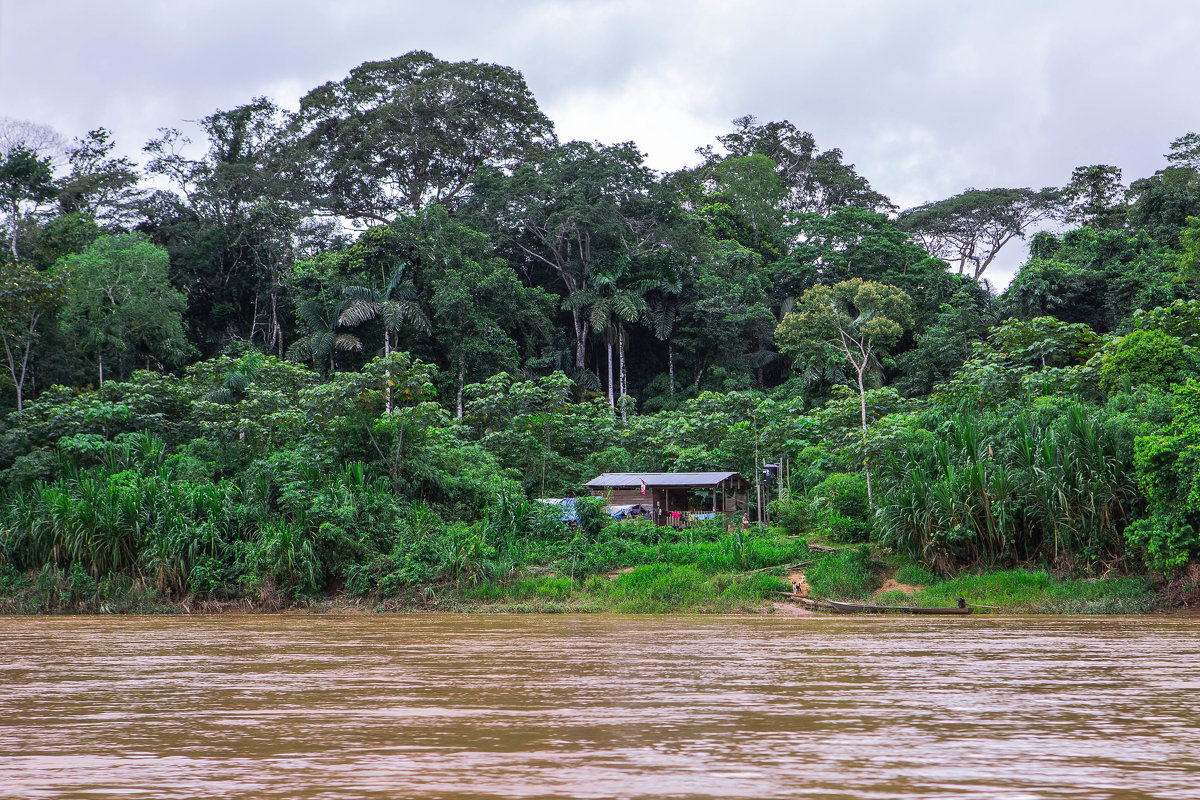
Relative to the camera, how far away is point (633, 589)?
18.5 meters

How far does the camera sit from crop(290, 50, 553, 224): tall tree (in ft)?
139

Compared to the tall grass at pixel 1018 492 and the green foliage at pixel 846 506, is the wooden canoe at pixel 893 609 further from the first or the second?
the green foliage at pixel 846 506

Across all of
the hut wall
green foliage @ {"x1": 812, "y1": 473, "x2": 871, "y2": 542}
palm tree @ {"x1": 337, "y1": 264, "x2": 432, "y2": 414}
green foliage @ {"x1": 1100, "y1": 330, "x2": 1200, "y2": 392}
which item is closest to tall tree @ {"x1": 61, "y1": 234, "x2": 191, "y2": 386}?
palm tree @ {"x1": 337, "y1": 264, "x2": 432, "y2": 414}

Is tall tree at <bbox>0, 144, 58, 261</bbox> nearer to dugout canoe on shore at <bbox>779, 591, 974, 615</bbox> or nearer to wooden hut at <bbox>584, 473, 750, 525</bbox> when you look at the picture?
wooden hut at <bbox>584, 473, 750, 525</bbox>

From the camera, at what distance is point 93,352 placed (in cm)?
3219

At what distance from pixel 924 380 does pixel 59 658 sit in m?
32.6

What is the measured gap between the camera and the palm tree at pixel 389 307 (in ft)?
113

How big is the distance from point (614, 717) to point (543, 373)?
34.1 m

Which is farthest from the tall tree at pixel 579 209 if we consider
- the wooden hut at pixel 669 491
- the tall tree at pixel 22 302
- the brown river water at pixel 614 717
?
the brown river water at pixel 614 717

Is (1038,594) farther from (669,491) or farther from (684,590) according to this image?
(669,491)

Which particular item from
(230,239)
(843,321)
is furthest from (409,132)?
(843,321)

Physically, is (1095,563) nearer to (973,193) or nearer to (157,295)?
(157,295)

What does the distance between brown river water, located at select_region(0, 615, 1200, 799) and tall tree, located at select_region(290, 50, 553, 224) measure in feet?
109

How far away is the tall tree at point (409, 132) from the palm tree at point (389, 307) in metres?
8.08
